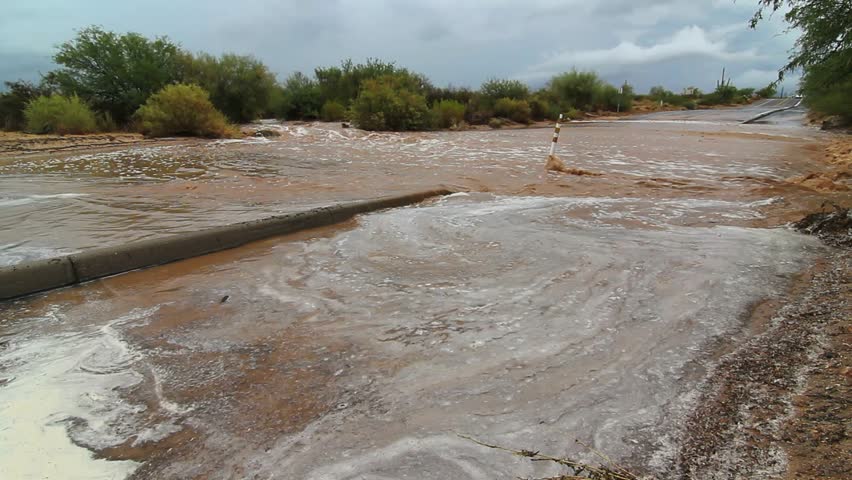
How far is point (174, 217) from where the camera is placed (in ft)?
Result: 19.0

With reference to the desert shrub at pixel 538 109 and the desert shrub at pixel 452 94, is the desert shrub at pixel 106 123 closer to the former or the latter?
the desert shrub at pixel 452 94

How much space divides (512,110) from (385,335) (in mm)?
31760

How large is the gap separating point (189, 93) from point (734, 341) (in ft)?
59.8

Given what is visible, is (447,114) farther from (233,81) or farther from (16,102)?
(16,102)

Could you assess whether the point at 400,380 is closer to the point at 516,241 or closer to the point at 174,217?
the point at 516,241

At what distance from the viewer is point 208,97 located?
66.5 feet

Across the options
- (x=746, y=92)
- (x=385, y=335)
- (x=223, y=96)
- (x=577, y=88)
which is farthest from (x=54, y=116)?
(x=746, y=92)

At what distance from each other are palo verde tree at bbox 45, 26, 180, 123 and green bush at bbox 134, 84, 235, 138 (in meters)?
2.57

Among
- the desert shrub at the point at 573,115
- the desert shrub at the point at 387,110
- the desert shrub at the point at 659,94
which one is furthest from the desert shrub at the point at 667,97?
the desert shrub at the point at 387,110

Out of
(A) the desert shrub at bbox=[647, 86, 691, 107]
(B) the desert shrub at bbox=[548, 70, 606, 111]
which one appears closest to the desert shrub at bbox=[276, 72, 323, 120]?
(B) the desert shrub at bbox=[548, 70, 606, 111]

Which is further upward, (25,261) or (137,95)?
(137,95)

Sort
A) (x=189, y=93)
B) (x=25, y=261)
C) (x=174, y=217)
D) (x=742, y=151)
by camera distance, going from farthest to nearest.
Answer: (x=189, y=93), (x=742, y=151), (x=174, y=217), (x=25, y=261)

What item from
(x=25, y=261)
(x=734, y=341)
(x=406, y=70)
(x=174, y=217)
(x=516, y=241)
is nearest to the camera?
(x=734, y=341)

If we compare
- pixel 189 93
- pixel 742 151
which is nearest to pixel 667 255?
pixel 742 151
